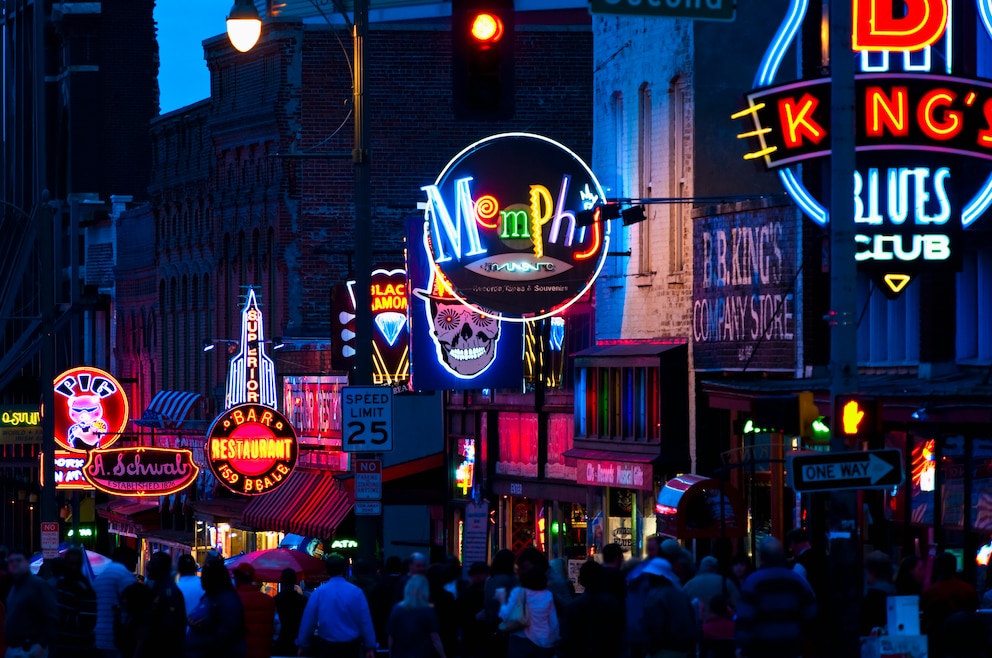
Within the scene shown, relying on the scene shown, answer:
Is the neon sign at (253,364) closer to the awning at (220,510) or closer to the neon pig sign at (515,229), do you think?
the awning at (220,510)

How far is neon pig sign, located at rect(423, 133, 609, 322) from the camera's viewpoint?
3064cm

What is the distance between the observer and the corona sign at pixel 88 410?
157ft

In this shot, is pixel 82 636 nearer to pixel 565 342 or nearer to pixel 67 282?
pixel 565 342

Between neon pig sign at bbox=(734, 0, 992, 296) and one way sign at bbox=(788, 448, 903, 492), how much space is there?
22.3 feet

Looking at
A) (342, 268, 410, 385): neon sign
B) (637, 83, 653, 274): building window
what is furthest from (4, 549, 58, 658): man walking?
(342, 268, 410, 385): neon sign

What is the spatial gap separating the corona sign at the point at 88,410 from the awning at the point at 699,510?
892 inches

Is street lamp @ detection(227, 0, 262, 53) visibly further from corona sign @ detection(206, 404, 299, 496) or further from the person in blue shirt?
corona sign @ detection(206, 404, 299, 496)

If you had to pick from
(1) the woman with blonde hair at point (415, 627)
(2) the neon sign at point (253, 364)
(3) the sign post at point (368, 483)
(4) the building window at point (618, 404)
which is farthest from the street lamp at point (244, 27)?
(2) the neon sign at point (253, 364)

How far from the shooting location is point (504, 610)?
18047 millimetres

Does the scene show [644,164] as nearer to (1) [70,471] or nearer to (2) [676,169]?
(2) [676,169]

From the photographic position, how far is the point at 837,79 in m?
17.7

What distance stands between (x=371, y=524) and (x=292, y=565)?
710 centimetres

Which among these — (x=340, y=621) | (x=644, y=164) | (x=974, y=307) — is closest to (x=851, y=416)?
(x=340, y=621)

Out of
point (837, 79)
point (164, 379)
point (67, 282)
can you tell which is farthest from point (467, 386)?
point (67, 282)
